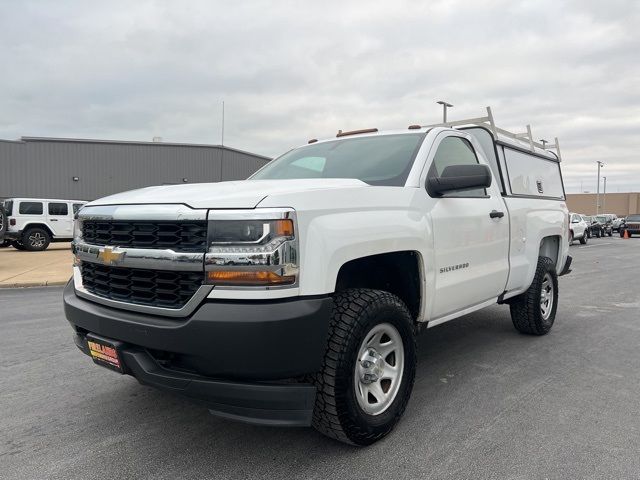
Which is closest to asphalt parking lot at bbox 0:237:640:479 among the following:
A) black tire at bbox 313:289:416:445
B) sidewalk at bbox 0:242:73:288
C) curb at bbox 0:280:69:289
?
black tire at bbox 313:289:416:445

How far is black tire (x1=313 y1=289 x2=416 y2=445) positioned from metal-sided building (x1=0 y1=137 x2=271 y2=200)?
90.3ft

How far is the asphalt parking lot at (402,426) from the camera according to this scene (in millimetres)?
2656

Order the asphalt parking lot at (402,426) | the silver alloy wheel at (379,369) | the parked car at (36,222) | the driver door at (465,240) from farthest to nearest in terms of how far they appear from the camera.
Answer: the parked car at (36,222), the driver door at (465,240), the silver alloy wheel at (379,369), the asphalt parking lot at (402,426)

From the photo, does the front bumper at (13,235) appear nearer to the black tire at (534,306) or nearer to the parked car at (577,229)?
the black tire at (534,306)

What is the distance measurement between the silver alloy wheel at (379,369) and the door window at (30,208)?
17803mm

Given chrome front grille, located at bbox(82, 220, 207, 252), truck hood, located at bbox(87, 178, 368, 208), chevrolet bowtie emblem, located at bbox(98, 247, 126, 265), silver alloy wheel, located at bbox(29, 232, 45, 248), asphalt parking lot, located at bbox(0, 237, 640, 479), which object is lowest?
asphalt parking lot, located at bbox(0, 237, 640, 479)

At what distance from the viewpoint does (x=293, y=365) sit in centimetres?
235

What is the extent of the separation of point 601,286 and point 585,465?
795cm

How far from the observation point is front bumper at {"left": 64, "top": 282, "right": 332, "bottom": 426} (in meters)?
2.26

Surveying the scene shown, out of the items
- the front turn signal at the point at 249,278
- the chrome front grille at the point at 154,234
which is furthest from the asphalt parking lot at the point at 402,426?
the chrome front grille at the point at 154,234

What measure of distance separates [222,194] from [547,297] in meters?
4.42

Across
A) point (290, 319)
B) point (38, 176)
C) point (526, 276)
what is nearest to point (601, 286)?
point (526, 276)

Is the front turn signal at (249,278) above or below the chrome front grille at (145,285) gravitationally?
above

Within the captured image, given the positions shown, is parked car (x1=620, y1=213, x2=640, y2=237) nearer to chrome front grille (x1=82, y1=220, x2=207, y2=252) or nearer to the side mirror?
the side mirror
